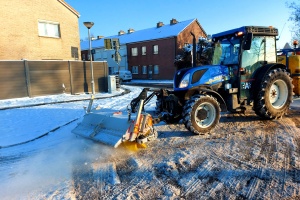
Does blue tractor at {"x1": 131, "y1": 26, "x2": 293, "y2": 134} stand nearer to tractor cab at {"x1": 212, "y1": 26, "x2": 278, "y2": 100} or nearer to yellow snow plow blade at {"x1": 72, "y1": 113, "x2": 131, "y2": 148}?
tractor cab at {"x1": 212, "y1": 26, "x2": 278, "y2": 100}

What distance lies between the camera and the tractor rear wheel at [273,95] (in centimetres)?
634

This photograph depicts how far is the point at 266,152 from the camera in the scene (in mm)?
4500

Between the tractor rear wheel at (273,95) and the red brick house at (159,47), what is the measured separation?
22.8m

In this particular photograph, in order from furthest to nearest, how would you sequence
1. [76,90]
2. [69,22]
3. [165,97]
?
[69,22], [76,90], [165,97]

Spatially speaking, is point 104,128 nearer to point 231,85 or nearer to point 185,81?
point 185,81

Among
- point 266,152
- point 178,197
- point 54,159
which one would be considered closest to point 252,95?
point 266,152

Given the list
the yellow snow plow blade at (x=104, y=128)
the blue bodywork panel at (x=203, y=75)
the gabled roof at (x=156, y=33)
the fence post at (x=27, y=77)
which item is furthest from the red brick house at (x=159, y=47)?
the yellow snow plow blade at (x=104, y=128)

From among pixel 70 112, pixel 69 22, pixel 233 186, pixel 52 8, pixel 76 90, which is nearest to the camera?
pixel 233 186

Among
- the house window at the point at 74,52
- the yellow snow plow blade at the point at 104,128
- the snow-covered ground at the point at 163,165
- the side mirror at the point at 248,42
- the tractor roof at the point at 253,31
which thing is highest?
the house window at the point at 74,52

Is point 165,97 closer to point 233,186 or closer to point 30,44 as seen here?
point 233,186

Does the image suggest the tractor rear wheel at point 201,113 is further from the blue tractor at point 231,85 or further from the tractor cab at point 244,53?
the tractor cab at point 244,53

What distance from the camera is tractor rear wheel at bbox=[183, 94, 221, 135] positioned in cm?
525

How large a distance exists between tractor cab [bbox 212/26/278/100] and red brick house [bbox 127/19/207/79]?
2272 centimetres

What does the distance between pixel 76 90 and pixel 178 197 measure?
11815 millimetres
